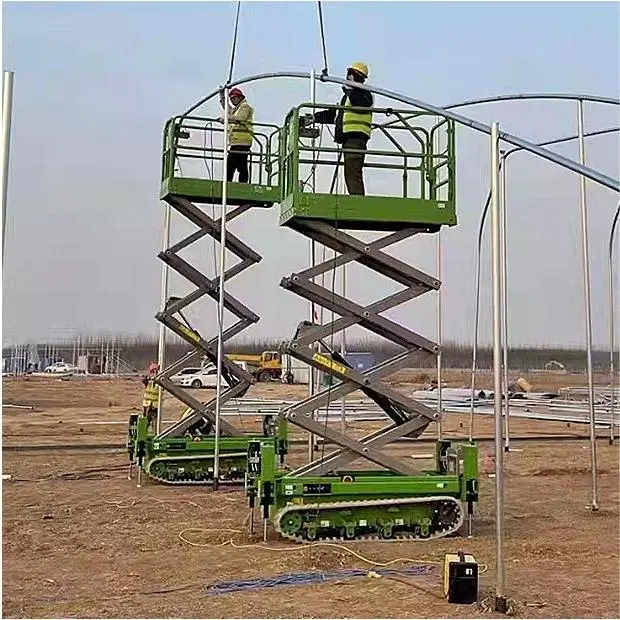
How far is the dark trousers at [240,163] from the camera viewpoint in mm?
14289

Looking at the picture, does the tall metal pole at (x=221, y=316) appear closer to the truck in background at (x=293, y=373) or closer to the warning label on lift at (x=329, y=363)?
the warning label on lift at (x=329, y=363)

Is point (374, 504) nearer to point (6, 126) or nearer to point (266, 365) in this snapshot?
point (6, 126)

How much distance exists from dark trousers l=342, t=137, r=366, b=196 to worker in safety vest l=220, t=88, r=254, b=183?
14.8 ft

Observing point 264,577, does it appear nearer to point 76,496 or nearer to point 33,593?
point 33,593

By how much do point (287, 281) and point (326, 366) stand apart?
1002mm

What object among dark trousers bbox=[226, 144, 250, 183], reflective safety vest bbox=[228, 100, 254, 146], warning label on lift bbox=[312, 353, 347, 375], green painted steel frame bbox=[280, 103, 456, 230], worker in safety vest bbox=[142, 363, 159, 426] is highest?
reflective safety vest bbox=[228, 100, 254, 146]

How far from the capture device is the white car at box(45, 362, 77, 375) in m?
63.1

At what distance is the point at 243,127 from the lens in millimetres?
14258

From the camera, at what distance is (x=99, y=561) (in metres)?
8.20

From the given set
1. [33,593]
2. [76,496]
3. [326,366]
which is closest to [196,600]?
[33,593]

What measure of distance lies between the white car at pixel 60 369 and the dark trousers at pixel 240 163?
5115 cm

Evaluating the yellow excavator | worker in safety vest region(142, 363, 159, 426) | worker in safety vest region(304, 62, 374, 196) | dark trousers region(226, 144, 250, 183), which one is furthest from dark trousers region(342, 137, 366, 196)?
the yellow excavator

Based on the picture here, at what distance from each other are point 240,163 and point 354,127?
4.91 metres

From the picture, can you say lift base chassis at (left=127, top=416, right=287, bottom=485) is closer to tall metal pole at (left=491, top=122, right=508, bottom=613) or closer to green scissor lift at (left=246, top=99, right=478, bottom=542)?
green scissor lift at (left=246, top=99, right=478, bottom=542)
